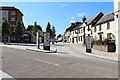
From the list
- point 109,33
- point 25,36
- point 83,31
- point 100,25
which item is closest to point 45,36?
point 109,33

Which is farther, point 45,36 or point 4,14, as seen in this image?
point 4,14

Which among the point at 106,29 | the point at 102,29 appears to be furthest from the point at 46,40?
the point at 102,29

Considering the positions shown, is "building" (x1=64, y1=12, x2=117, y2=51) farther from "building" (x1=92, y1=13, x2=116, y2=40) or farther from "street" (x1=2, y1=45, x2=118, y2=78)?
"street" (x1=2, y1=45, x2=118, y2=78)

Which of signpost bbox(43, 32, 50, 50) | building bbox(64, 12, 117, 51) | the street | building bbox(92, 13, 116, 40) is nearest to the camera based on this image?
the street

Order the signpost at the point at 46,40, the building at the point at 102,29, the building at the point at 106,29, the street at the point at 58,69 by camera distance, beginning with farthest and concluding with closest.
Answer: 1. the building at the point at 106,29
2. the building at the point at 102,29
3. the signpost at the point at 46,40
4. the street at the point at 58,69

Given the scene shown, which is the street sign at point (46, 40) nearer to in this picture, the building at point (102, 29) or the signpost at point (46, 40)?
the signpost at point (46, 40)

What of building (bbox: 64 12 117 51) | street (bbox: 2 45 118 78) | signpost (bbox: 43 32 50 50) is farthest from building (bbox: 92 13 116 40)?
street (bbox: 2 45 118 78)

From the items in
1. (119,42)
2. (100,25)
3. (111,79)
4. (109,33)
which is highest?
(100,25)

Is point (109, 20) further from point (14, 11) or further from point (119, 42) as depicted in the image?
point (14, 11)

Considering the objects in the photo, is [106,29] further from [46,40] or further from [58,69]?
[58,69]

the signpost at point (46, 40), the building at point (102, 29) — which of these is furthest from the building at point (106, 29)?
the signpost at point (46, 40)

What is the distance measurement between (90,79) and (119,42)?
1653 centimetres

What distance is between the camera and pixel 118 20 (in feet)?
71.3

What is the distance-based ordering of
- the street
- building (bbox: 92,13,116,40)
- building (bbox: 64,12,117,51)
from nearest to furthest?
the street, building (bbox: 64,12,117,51), building (bbox: 92,13,116,40)
